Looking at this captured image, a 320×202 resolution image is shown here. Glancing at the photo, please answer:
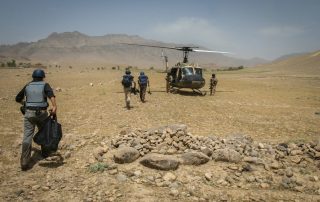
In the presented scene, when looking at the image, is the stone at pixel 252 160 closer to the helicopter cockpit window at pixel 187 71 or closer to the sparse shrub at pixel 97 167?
the sparse shrub at pixel 97 167

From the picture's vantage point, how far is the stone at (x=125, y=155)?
7.86 m

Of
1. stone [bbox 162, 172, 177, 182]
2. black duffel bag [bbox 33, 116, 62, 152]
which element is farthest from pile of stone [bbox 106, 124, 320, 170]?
black duffel bag [bbox 33, 116, 62, 152]

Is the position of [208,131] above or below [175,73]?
below

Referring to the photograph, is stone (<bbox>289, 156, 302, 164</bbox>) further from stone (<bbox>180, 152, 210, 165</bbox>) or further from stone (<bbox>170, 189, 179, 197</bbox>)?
stone (<bbox>170, 189, 179, 197</bbox>)

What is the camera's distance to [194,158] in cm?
793

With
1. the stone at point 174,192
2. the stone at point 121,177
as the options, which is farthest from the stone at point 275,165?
the stone at point 121,177

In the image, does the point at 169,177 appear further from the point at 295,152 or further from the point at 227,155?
the point at 295,152

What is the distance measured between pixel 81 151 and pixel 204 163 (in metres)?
3.21

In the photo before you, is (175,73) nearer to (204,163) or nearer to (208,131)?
(208,131)

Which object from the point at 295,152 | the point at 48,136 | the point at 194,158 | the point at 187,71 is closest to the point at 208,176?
the point at 194,158

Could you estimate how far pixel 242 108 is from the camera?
1772cm

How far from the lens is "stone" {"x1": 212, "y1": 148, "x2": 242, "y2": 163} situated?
26.6ft

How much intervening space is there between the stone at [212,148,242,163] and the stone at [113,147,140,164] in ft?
6.65

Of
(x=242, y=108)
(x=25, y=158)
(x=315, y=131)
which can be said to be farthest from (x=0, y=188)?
(x=242, y=108)
